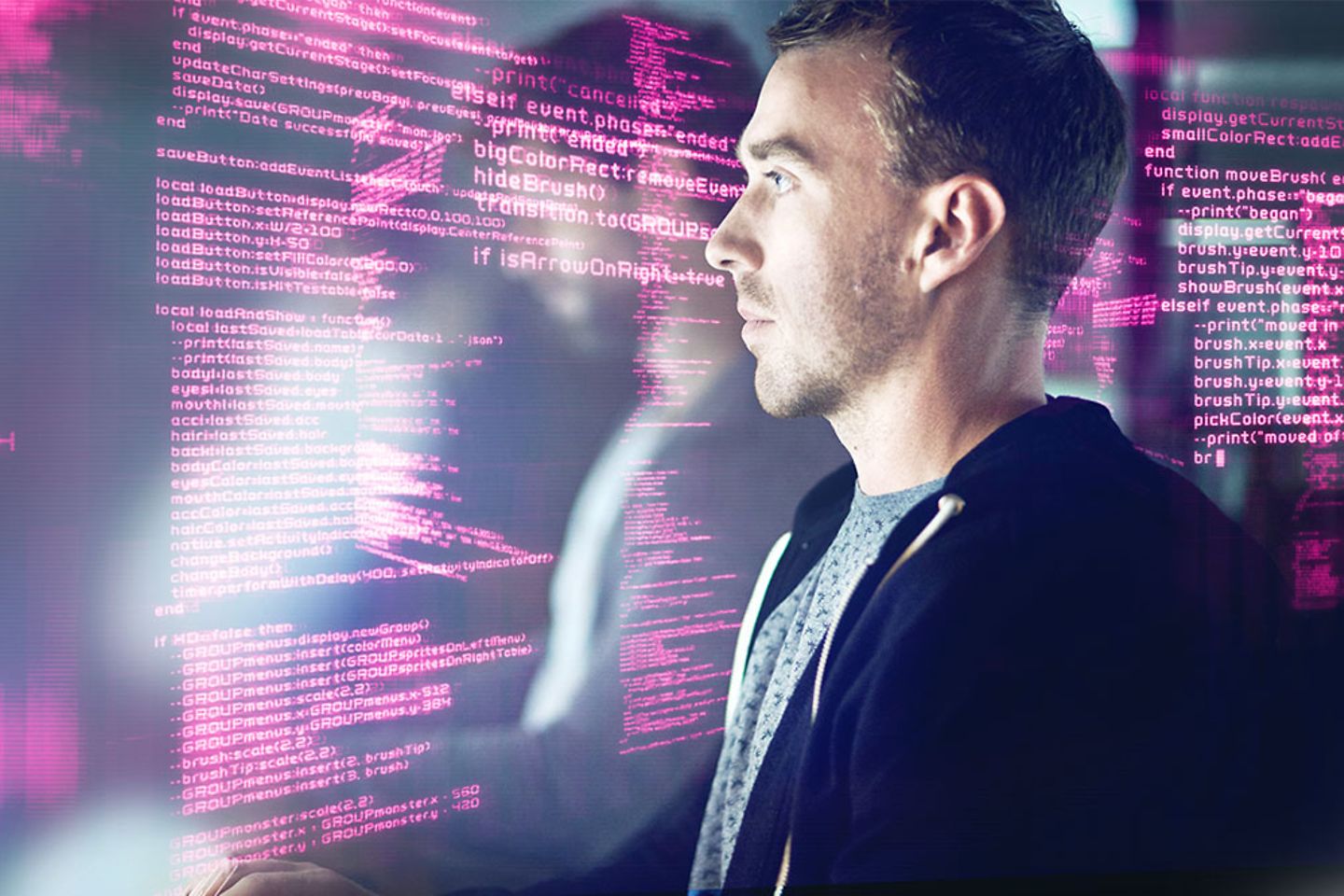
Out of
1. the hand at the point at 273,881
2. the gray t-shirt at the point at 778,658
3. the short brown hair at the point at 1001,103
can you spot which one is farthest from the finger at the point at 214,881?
the short brown hair at the point at 1001,103

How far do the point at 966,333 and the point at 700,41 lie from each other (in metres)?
0.58

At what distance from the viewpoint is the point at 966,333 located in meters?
1.27

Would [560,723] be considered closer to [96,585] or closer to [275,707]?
[275,707]

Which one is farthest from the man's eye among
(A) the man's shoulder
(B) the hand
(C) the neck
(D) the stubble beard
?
(B) the hand

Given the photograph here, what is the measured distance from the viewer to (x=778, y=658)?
1323 millimetres

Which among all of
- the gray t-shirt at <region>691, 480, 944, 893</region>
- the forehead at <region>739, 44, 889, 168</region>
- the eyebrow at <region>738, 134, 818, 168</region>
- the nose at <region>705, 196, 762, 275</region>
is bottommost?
the gray t-shirt at <region>691, 480, 944, 893</region>

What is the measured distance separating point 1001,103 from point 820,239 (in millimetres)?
311

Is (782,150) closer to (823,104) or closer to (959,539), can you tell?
(823,104)

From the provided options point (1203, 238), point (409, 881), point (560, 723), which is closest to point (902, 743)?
point (560, 723)

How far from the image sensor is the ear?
1261mm

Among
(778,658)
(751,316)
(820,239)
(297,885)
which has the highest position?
(820,239)

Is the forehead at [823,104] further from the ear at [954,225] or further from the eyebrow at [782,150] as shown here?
the ear at [954,225]

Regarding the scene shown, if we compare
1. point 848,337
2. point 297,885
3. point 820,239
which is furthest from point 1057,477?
point 297,885

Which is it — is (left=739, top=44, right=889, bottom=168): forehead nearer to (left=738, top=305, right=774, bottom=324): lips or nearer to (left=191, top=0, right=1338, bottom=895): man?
(left=191, top=0, right=1338, bottom=895): man
